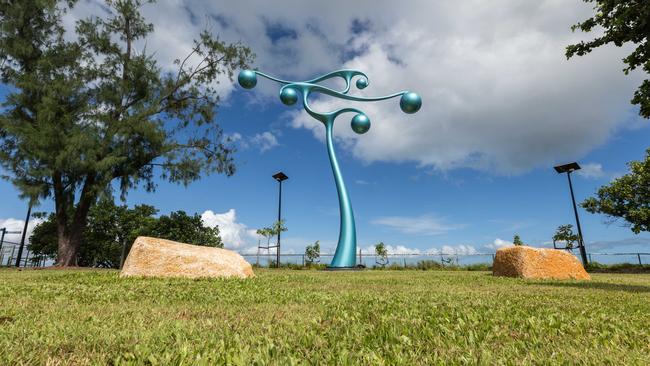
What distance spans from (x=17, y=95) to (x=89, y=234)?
59.1 ft

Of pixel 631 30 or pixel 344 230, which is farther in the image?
pixel 344 230

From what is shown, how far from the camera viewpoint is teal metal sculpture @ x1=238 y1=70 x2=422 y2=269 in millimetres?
21203

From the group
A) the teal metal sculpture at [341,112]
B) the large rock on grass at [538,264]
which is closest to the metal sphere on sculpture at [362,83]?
the teal metal sculpture at [341,112]

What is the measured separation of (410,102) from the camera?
71.7 ft

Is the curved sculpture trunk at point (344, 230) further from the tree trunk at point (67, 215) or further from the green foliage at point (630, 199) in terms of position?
the green foliage at point (630, 199)

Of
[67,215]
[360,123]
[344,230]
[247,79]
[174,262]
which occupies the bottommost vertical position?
[174,262]

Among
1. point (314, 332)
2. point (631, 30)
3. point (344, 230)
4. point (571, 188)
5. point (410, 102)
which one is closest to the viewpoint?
point (314, 332)

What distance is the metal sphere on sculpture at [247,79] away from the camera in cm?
2300

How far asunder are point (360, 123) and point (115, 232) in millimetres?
28252

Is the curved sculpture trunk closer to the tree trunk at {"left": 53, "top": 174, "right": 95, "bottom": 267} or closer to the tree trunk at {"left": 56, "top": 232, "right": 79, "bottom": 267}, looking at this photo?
the tree trunk at {"left": 53, "top": 174, "right": 95, "bottom": 267}

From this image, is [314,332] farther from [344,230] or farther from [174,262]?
[344,230]

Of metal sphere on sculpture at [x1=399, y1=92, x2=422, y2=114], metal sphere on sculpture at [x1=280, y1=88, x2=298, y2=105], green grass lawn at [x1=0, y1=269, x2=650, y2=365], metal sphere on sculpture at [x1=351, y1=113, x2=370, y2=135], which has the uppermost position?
metal sphere on sculpture at [x1=280, y1=88, x2=298, y2=105]

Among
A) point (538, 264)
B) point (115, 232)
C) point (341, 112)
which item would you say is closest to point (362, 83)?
point (341, 112)

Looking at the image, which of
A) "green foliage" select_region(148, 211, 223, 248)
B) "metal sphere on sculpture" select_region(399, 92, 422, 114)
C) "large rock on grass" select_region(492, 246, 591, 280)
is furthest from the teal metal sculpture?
"green foliage" select_region(148, 211, 223, 248)
